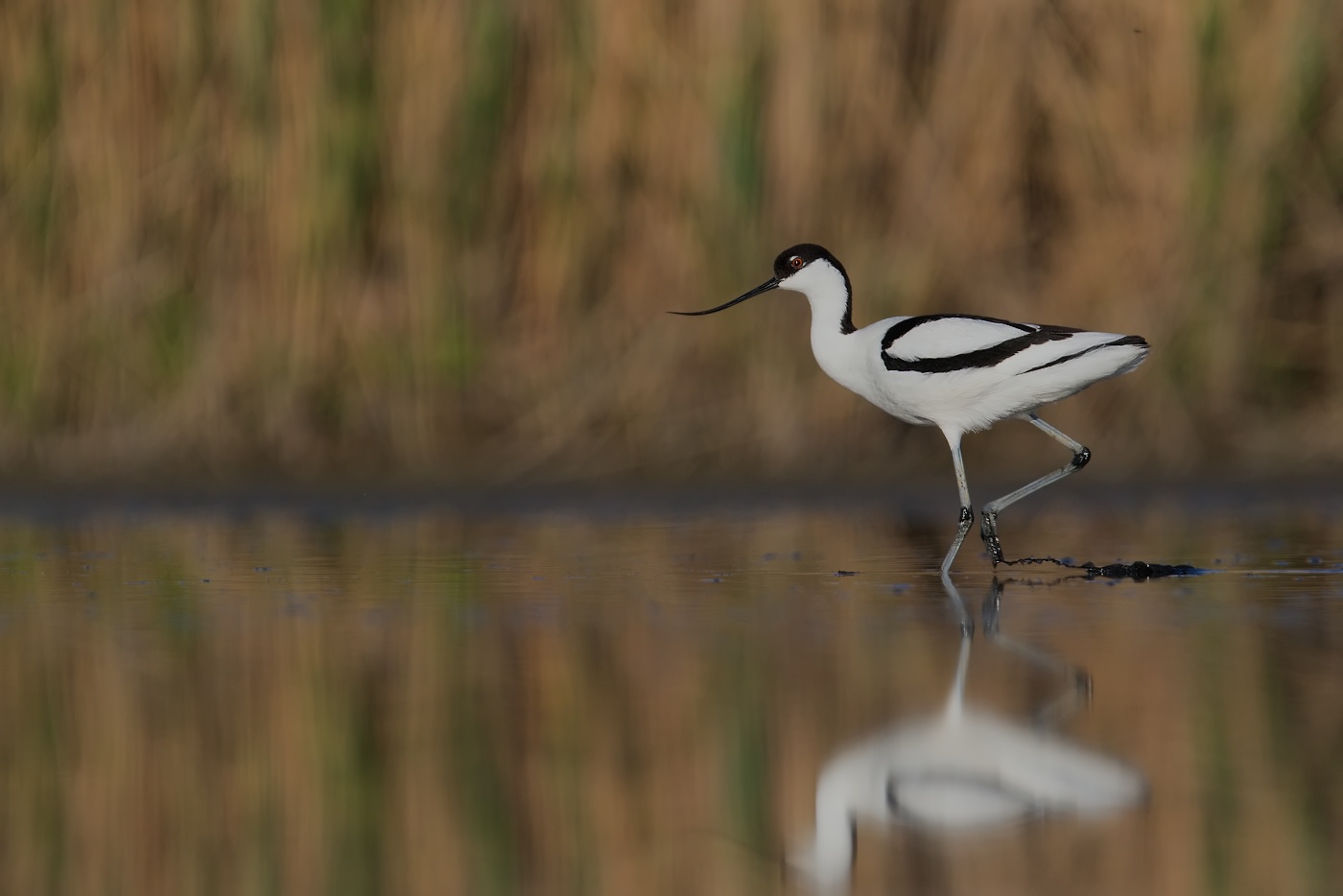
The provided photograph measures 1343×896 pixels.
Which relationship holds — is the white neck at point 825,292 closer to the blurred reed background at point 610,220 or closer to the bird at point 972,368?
the bird at point 972,368

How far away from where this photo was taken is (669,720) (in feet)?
14.2

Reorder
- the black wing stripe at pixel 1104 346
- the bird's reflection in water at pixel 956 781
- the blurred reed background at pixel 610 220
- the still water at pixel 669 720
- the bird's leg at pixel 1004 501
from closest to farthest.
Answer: the still water at pixel 669 720
the bird's reflection in water at pixel 956 781
the black wing stripe at pixel 1104 346
the bird's leg at pixel 1004 501
the blurred reed background at pixel 610 220

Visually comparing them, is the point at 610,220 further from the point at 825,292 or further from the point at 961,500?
the point at 961,500

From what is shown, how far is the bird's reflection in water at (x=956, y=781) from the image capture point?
3.50 meters

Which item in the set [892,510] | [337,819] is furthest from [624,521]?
[337,819]

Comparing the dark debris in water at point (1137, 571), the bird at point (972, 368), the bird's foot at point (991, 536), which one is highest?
the bird at point (972, 368)

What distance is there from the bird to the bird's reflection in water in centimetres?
249

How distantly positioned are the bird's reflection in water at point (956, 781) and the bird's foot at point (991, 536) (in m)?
2.63

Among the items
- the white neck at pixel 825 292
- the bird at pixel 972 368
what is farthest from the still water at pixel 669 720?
the white neck at pixel 825 292

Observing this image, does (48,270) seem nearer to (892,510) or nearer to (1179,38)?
(892,510)

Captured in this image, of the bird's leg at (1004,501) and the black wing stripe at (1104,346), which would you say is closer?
the black wing stripe at (1104,346)

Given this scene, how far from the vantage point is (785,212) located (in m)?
9.01

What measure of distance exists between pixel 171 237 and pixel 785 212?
7.91ft

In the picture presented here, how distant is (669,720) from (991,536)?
9.77ft
